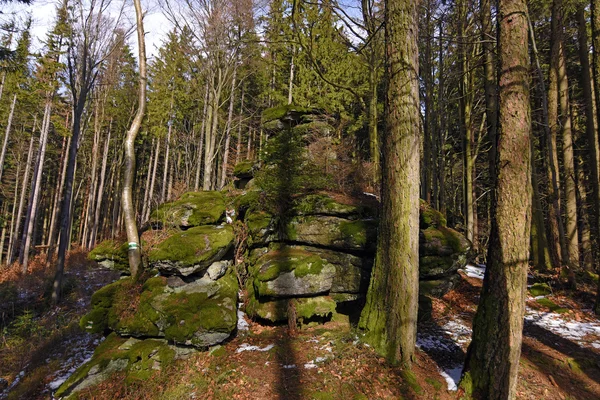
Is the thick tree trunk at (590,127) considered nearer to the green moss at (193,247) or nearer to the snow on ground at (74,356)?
the green moss at (193,247)

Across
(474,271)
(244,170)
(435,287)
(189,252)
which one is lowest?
(474,271)

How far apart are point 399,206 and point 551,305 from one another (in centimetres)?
629

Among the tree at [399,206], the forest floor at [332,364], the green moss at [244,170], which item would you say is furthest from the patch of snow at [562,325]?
the green moss at [244,170]

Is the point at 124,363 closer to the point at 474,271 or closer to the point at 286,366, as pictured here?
the point at 286,366

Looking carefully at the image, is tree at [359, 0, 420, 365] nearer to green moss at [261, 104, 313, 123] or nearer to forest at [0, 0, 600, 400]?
forest at [0, 0, 600, 400]

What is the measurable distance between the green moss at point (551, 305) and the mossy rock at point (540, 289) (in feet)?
2.34

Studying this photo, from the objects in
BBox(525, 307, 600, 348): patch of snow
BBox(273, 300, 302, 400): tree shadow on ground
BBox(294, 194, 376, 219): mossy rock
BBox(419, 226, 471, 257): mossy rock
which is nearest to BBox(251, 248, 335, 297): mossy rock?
BBox(273, 300, 302, 400): tree shadow on ground

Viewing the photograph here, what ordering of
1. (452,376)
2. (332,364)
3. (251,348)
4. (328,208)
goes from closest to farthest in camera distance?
1. (452,376)
2. (332,364)
3. (251,348)
4. (328,208)

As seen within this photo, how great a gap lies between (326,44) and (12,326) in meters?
16.9

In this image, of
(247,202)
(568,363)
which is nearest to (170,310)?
(247,202)

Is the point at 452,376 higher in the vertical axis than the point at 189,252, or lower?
lower

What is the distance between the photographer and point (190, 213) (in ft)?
24.8

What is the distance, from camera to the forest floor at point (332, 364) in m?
4.26

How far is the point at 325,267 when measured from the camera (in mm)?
6176
